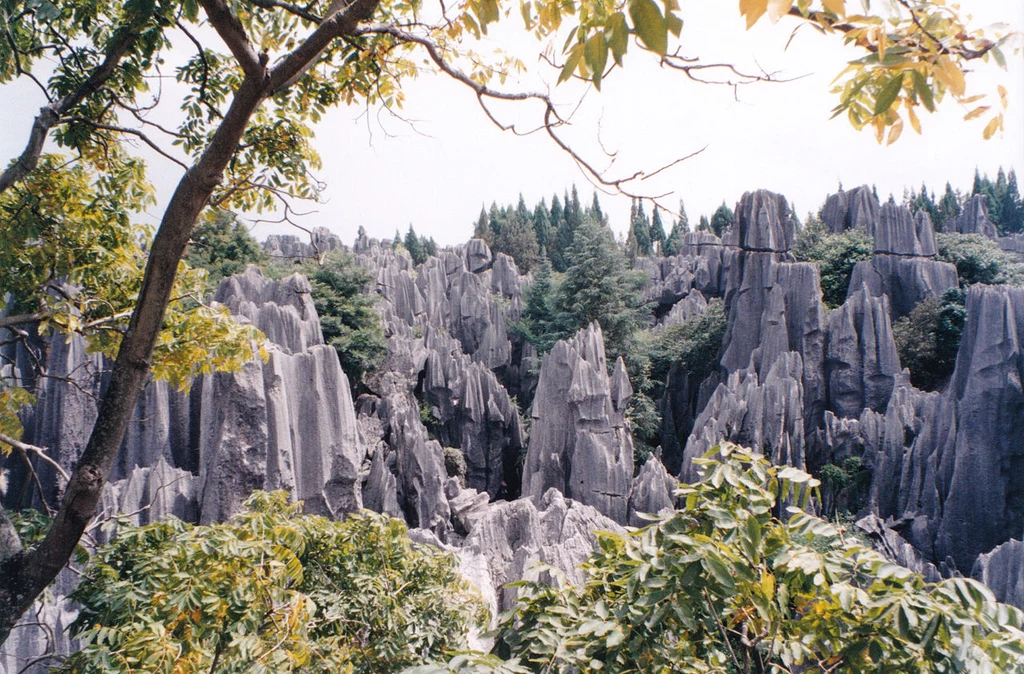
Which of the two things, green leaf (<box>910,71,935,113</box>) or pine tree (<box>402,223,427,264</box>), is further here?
pine tree (<box>402,223,427,264</box>)

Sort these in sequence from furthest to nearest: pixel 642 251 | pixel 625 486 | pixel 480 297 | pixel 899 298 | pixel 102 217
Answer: pixel 642 251
pixel 480 297
pixel 899 298
pixel 625 486
pixel 102 217

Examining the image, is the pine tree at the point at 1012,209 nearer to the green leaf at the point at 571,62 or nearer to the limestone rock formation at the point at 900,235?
the limestone rock formation at the point at 900,235

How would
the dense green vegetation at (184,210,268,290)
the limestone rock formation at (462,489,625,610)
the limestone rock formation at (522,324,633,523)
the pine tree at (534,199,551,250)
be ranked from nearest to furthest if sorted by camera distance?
1. the limestone rock formation at (462,489,625,610)
2. the limestone rock formation at (522,324,633,523)
3. the dense green vegetation at (184,210,268,290)
4. the pine tree at (534,199,551,250)

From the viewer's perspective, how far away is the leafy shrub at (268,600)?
2.39 meters

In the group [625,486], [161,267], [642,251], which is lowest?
[625,486]

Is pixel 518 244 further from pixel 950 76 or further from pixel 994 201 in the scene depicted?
pixel 950 76

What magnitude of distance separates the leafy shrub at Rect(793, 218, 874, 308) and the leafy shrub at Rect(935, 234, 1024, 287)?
2.44 m

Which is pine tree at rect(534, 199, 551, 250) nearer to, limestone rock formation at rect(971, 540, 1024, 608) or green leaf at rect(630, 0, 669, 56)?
limestone rock formation at rect(971, 540, 1024, 608)

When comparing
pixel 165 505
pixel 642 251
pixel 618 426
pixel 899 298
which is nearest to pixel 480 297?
pixel 618 426

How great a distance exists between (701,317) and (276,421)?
1643 cm

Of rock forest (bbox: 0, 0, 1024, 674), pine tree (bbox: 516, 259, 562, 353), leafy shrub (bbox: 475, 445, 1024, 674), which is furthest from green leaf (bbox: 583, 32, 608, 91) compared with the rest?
pine tree (bbox: 516, 259, 562, 353)

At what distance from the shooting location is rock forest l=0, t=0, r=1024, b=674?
164 cm

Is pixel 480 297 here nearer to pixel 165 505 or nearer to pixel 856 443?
pixel 856 443

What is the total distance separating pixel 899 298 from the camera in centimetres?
2083
